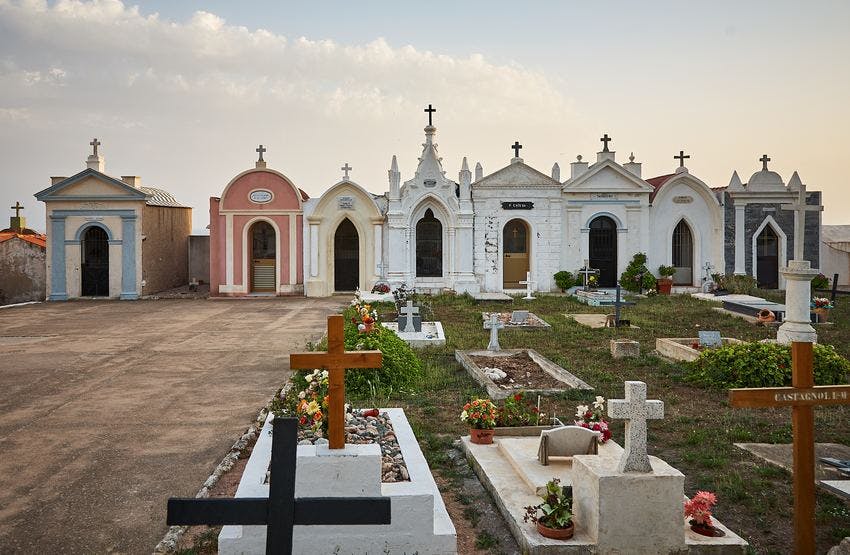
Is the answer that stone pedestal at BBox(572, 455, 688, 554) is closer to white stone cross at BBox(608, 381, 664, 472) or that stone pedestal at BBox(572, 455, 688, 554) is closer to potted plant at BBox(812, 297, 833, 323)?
white stone cross at BBox(608, 381, 664, 472)

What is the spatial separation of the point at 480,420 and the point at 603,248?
20.1 meters

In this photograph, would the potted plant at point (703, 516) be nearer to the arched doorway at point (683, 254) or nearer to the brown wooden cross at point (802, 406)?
the brown wooden cross at point (802, 406)

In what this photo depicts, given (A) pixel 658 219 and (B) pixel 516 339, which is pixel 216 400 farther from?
(A) pixel 658 219

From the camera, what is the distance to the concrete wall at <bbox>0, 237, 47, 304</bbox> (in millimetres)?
25031

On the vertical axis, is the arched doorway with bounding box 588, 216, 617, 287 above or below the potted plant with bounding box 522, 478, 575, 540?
above

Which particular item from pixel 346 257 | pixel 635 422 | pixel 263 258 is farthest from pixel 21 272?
pixel 635 422

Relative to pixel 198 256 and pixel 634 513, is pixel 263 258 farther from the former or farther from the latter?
pixel 634 513

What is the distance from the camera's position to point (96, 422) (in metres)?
8.16

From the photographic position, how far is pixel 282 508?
252cm

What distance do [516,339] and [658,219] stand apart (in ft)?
45.6

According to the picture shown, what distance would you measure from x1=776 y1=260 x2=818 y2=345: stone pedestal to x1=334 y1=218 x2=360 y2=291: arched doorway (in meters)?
17.2

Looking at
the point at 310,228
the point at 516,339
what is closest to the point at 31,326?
the point at 310,228

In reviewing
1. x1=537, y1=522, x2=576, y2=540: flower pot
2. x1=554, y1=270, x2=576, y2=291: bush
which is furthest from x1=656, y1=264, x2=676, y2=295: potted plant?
x1=537, y1=522, x2=576, y2=540: flower pot

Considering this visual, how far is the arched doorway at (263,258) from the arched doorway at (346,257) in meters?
2.41
